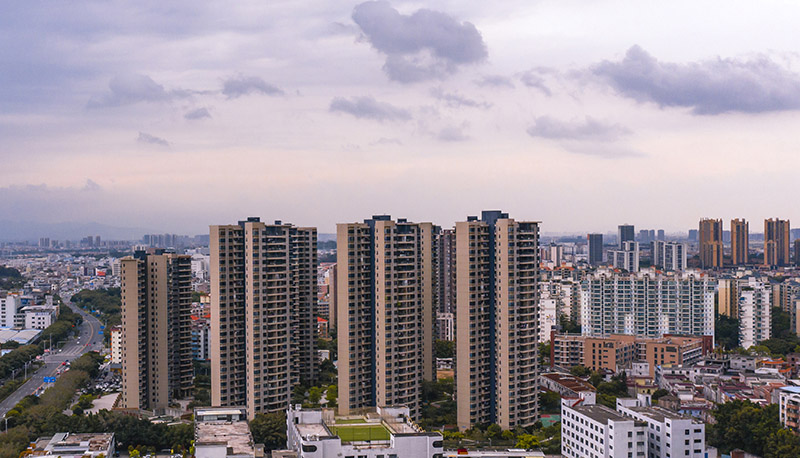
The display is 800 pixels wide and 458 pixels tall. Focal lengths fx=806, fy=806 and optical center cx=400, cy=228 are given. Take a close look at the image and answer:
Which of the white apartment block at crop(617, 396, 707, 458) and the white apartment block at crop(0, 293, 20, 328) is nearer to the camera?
the white apartment block at crop(617, 396, 707, 458)

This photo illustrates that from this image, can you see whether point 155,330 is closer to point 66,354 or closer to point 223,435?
point 223,435

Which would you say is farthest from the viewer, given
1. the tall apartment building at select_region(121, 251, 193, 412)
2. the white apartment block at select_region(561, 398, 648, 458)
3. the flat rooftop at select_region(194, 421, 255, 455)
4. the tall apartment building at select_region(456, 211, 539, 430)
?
the tall apartment building at select_region(121, 251, 193, 412)

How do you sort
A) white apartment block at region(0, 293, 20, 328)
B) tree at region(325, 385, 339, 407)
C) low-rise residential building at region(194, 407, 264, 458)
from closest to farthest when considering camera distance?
low-rise residential building at region(194, 407, 264, 458), tree at region(325, 385, 339, 407), white apartment block at region(0, 293, 20, 328)

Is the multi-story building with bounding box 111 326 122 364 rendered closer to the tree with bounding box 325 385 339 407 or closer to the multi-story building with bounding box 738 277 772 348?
the tree with bounding box 325 385 339 407

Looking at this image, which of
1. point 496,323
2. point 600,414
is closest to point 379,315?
point 496,323

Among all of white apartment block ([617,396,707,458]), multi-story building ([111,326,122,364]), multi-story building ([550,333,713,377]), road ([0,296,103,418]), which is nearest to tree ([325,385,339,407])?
road ([0,296,103,418])

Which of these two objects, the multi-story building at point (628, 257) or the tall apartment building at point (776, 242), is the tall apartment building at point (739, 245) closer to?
the tall apartment building at point (776, 242)
